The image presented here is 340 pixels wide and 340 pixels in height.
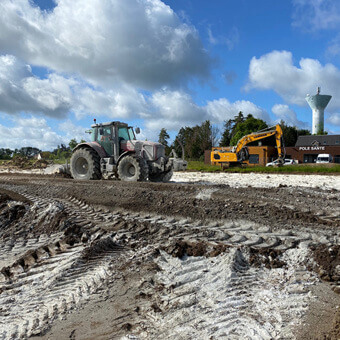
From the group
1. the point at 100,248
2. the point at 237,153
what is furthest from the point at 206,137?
the point at 100,248

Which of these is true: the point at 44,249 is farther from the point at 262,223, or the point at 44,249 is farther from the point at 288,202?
the point at 288,202

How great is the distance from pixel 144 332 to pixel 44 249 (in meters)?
2.69

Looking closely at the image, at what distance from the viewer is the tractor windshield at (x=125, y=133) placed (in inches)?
486

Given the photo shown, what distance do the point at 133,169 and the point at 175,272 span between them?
26.3 ft

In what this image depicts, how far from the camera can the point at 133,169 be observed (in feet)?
37.3

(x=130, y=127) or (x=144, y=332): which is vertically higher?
(x=130, y=127)

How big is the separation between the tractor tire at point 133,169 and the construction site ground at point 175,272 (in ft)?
14.0

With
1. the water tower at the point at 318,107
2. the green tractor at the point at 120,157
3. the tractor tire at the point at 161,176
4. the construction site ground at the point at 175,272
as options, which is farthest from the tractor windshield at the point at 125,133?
the water tower at the point at 318,107

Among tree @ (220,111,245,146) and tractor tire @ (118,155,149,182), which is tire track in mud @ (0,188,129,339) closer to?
tractor tire @ (118,155,149,182)

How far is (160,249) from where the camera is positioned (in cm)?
423

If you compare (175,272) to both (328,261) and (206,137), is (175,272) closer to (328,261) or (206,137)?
(328,261)

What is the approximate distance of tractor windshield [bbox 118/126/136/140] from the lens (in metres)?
12.3

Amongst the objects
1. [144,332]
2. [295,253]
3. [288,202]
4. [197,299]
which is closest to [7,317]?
[144,332]

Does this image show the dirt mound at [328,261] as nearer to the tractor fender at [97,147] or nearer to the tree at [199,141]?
Result: the tractor fender at [97,147]
